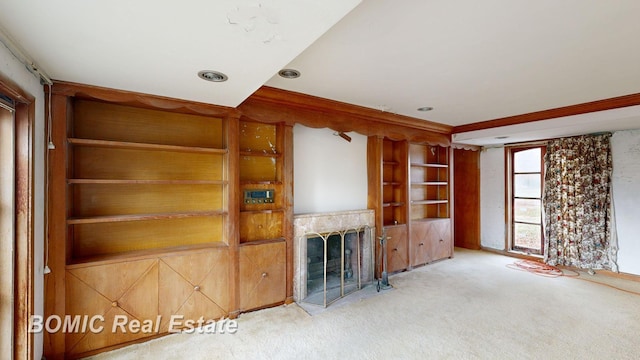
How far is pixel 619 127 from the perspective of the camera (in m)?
3.62

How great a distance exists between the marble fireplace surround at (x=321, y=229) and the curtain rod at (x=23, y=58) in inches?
93.7

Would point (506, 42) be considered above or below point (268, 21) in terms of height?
above

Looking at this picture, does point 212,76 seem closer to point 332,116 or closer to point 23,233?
point 23,233

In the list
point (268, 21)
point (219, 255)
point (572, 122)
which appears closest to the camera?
point (268, 21)

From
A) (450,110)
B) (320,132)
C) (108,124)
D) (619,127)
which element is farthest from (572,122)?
(108,124)

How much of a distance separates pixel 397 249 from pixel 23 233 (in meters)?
3.98

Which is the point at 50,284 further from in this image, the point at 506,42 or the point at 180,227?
the point at 506,42

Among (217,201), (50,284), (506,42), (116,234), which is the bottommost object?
(50,284)

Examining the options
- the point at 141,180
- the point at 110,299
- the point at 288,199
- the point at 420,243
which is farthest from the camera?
the point at 420,243

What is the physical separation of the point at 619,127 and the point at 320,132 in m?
3.98

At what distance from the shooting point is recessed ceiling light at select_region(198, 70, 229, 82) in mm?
1876

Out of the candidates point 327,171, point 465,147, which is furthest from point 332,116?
point 465,147

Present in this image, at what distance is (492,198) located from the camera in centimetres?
530

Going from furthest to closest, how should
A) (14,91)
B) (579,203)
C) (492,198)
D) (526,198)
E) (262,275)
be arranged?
(492,198), (526,198), (579,203), (262,275), (14,91)
